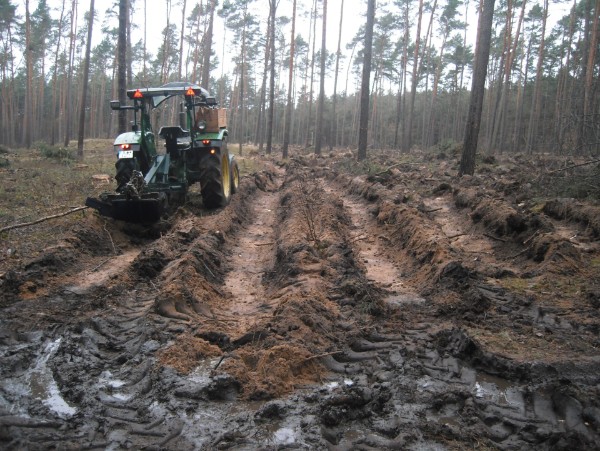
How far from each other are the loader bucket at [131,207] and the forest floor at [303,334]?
25 cm

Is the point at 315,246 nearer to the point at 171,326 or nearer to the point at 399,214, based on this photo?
the point at 399,214

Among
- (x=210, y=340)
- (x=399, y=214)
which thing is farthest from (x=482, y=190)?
(x=210, y=340)

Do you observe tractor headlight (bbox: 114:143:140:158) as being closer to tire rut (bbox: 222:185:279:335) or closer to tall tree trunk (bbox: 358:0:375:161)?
tire rut (bbox: 222:185:279:335)

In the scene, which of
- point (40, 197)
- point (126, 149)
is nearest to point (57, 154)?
point (40, 197)

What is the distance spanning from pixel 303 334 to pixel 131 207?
497cm

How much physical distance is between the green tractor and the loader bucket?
0.65 ft

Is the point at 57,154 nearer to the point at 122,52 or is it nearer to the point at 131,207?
the point at 122,52

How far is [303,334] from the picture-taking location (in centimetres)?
412

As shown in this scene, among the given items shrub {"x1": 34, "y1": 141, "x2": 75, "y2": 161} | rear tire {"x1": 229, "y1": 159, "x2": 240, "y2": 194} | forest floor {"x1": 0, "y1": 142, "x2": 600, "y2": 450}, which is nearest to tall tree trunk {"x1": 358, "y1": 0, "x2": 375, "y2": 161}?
rear tire {"x1": 229, "y1": 159, "x2": 240, "y2": 194}

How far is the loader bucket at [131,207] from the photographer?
7.87 metres

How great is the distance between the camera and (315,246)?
726 cm

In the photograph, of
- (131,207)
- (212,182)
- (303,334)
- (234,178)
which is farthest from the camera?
(234,178)

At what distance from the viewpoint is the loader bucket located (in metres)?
7.87

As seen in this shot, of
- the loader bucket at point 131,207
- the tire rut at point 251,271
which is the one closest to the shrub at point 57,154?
the tire rut at point 251,271
